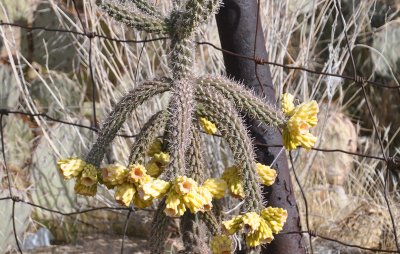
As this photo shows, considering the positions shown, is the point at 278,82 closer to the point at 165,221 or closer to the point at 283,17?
the point at 283,17

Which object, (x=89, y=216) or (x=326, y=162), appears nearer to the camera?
(x=89, y=216)

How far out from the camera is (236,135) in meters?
1.39

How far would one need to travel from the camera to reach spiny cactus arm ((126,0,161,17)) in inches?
59.2

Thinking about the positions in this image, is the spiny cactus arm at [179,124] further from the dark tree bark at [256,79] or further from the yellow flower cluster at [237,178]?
the dark tree bark at [256,79]

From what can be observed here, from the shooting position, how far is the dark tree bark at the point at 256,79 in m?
1.71

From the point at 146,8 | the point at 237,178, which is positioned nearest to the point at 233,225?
the point at 237,178

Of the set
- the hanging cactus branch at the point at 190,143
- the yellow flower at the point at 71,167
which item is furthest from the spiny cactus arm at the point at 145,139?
the yellow flower at the point at 71,167

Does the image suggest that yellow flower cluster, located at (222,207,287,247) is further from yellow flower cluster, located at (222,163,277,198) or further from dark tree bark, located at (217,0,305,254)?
dark tree bark, located at (217,0,305,254)

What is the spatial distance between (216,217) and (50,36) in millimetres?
3308

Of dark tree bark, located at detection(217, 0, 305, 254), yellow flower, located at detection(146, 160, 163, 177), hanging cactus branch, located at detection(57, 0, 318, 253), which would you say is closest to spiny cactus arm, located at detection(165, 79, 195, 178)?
hanging cactus branch, located at detection(57, 0, 318, 253)

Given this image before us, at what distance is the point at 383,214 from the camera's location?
3.28m

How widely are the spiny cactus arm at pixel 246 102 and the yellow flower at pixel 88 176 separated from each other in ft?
0.94

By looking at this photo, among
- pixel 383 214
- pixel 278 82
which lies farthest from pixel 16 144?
pixel 383 214

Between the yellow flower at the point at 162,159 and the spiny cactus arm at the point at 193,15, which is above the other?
the spiny cactus arm at the point at 193,15
